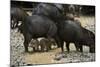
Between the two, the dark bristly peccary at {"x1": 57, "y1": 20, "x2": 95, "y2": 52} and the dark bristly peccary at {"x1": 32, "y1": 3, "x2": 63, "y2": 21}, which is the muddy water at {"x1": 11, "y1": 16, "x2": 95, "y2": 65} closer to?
the dark bristly peccary at {"x1": 57, "y1": 20, "x2": 95, "y2": 52}

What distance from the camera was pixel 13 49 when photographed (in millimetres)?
2094

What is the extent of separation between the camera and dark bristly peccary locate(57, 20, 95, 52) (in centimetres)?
231

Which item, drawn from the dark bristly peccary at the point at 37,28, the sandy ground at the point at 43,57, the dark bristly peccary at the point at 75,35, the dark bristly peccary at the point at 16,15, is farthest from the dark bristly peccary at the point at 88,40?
the dark bristly peccary at the point at 16,15

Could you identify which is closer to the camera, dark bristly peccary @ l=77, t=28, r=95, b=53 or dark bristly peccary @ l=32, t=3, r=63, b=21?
dark bristly peccary @ l=32, t=3, r=63, b=21

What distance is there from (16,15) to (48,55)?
0.62 metres

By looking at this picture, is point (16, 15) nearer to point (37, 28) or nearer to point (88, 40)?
point (37, 28)

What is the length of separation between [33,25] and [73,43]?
0.58 m

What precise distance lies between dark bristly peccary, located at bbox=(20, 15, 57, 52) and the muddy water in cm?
8

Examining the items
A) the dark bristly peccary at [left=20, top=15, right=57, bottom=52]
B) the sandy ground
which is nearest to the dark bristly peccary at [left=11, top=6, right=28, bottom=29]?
the dark bristly peccary at [left=20, top=15, right=57, bottom=52]

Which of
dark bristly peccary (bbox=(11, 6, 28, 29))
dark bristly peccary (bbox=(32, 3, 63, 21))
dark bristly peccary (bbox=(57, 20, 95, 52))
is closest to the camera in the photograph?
dark bristly peccary (bbox=(11, 6, 28, 29))
